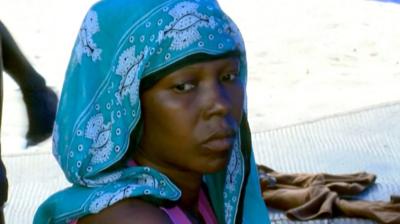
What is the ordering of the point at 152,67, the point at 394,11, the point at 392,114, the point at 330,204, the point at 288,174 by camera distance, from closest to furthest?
1. the point at 152,67
2. the point at 330,204
3. the point at 288,174
4. the point at 392,114
5. the point at 394,11

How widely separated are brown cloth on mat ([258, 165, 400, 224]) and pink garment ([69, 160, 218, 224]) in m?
1.51

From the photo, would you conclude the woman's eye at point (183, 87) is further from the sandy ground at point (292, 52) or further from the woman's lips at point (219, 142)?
the sandy ground at point (292, 52)

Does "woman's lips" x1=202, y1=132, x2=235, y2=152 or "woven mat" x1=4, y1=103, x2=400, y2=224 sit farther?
"woven mat" x1=4, y1=103, x2=400, y2=224

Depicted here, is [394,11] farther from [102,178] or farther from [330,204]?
[102,178]

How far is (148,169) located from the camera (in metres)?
1.90

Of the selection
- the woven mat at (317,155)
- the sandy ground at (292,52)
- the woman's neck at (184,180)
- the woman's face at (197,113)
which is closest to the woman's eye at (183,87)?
the woman's face at (197,113)

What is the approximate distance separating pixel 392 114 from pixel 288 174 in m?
1.27

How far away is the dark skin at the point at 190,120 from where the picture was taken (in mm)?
1815

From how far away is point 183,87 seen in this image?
6.01 feet

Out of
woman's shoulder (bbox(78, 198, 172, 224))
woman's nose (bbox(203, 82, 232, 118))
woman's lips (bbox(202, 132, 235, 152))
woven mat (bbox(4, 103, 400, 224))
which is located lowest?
woven mat (bbox(4, 103, 400, 224))

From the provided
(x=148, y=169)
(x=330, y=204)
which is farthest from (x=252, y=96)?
(x=148, y=169)

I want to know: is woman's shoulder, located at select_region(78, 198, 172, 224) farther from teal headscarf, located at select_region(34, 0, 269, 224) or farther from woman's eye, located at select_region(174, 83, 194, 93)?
woman's eye, located at select_region(174, 83, 194, 93)

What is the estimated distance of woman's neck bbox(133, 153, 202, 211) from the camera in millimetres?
1932

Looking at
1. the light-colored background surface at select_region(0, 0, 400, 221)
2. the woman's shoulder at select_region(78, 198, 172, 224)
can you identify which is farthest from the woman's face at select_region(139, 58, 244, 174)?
the light-colored background surface at select_region(0, 0, 400, 221)
